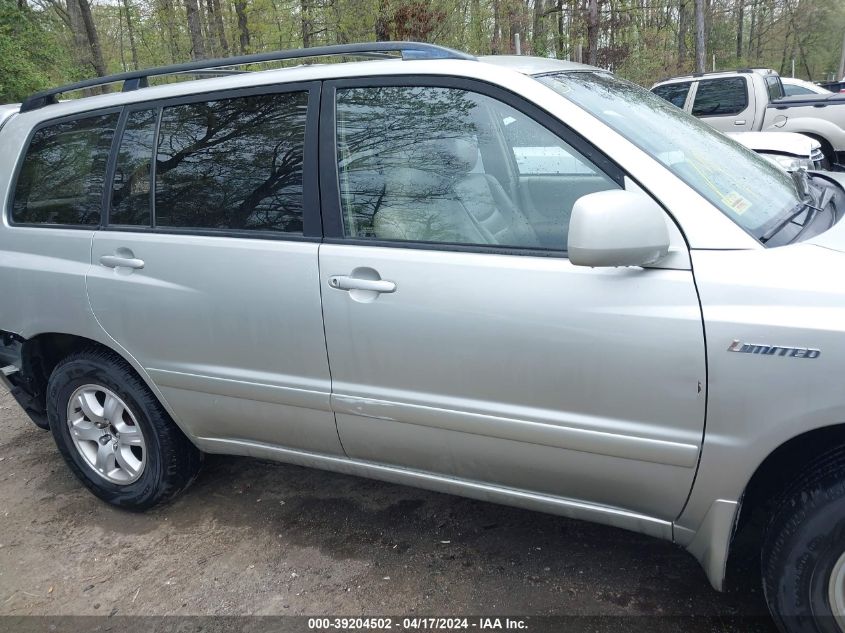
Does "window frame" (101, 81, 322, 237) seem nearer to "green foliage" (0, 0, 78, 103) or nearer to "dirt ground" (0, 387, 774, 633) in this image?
"dirt ground" (0, 387, 774, 633)

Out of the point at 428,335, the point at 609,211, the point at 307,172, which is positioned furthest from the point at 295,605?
the point at 609,211

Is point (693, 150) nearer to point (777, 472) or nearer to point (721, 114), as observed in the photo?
point (777, 472)

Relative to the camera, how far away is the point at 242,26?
14.0 meters

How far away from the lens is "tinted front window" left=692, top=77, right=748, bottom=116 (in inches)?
428

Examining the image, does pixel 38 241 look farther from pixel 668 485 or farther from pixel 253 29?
pixel 253 29

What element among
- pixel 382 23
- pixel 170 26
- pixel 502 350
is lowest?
pixel 502 350

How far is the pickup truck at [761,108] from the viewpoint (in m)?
10.8

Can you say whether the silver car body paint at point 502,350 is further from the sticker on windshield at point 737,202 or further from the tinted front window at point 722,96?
the tinted front window at point 722,96

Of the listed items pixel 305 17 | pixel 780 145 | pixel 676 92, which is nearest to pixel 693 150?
pixel 780 145

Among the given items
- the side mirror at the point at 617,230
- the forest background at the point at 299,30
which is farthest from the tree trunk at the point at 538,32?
the side mirror at the point at 617,230

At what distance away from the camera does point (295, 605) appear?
2.61 metres

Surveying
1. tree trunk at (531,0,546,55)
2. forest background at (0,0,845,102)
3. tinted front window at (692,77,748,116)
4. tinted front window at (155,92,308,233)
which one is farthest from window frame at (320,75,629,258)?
tree trunk at (531,0,546,55)

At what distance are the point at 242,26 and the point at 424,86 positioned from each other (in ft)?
43.0

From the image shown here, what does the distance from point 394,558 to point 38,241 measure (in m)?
2.12
